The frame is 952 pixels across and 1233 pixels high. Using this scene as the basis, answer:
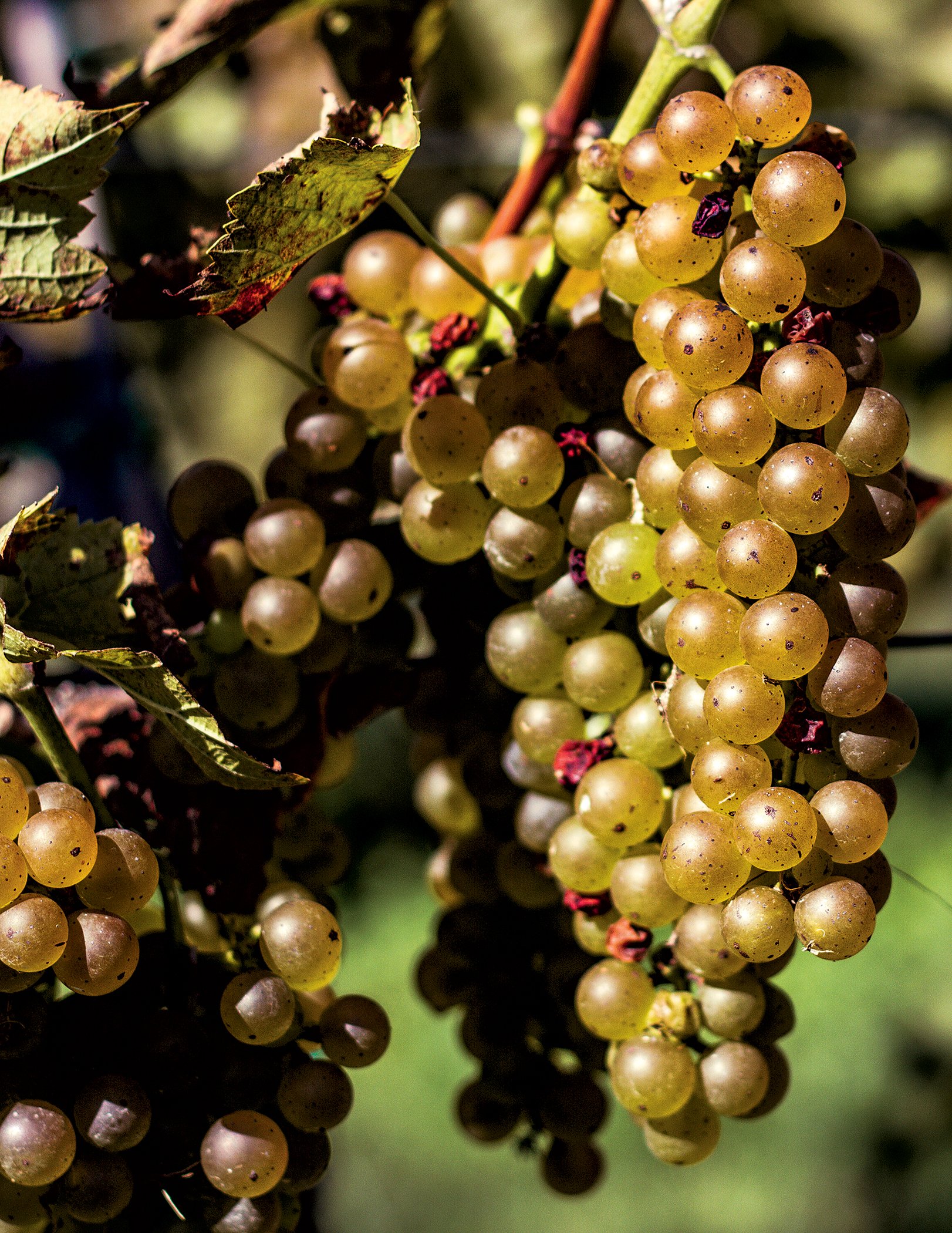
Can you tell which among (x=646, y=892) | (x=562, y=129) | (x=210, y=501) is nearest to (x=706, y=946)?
(x=646, y=892)

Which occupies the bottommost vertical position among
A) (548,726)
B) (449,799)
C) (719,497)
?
(449,799)

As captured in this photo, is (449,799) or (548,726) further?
(449,799)

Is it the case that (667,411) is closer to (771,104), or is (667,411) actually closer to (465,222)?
(771,104)

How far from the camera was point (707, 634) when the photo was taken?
12.1 inches

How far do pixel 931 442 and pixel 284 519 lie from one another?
25.4 inches

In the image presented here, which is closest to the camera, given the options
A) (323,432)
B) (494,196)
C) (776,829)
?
(776,829)

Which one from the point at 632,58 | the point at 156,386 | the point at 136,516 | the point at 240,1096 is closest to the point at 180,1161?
the point at 240,1096

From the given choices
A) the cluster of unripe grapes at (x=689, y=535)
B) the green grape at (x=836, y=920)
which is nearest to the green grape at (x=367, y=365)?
the cluster of unripe grapes at (x=689, y=535)

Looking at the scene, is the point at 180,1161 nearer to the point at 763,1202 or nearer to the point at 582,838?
the point at 582,838

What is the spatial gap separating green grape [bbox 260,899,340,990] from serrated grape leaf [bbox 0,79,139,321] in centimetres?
20

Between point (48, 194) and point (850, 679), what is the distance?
0.90 ft

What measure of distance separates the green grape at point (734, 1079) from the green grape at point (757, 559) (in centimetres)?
16

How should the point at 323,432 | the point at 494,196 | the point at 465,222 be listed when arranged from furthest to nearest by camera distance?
the point at 494,196 → the point at 465,222 → the point at 323,432

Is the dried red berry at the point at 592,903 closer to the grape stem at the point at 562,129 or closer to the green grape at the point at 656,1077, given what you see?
the green grape at the point at 656,1077
